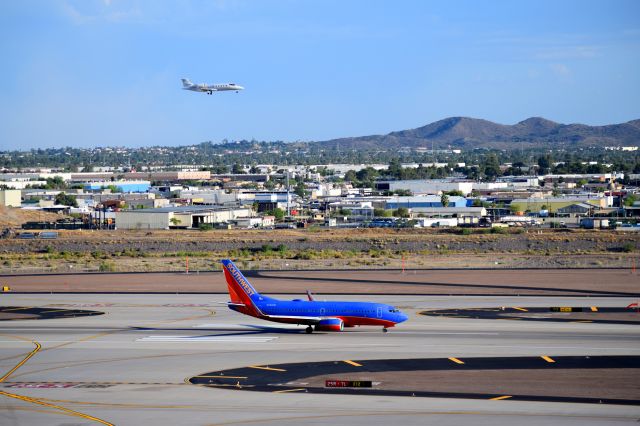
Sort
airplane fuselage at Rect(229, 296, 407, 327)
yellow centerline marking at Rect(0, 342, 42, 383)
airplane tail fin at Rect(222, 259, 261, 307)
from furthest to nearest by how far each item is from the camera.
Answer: airplane tail fin at Rect(222, 259, 261, 307)
airplane fuselage at Rect(229, 296, 407, 327)
yellow centerline marking at Rect(0, 342, 42, 383)

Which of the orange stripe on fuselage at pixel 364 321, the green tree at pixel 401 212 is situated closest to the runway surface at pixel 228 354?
the orange stripe on fuselage at pixel 364 321

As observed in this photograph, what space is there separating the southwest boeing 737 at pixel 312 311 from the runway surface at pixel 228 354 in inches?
36.1

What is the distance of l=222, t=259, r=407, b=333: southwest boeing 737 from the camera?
54.9 metres

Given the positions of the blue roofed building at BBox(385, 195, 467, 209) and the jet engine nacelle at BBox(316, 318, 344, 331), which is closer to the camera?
the jet engine nacelle at BBox(316, 318, 344, 331)

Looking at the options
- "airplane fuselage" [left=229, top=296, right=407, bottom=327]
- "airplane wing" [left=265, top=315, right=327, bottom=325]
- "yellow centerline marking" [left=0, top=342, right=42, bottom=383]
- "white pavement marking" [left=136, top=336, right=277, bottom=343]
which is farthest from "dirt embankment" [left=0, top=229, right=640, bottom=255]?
"yellow centerline marking" [left=0, top=342, right=42, bottom=383]

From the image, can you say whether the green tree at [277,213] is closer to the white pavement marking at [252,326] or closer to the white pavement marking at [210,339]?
the white pavement marking at [252,326]

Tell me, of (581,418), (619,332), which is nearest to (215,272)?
(619,332)

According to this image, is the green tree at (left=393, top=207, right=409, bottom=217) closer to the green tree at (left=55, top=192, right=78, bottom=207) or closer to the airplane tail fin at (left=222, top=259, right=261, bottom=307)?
the green tree at (left=55, top=192, right=78, bottom=207)

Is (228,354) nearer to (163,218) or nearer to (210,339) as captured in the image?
(210,339)

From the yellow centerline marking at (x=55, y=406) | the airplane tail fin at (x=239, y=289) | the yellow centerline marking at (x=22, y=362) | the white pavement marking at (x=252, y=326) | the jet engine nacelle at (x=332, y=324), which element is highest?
the airplane tail fin at (x=239, y=289)

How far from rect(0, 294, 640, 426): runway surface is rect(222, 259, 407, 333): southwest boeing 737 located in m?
0.92

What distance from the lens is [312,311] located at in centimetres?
5556

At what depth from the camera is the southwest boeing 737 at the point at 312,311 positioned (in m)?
54.9

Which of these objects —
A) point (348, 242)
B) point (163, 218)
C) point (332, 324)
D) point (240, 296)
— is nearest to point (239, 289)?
point (240, 296)
